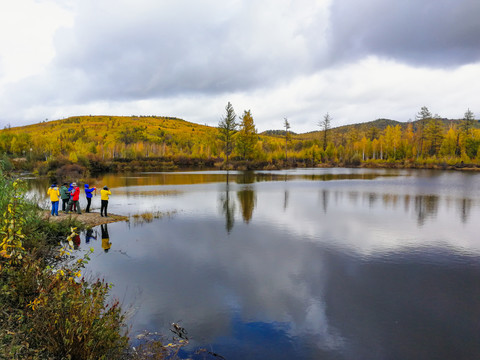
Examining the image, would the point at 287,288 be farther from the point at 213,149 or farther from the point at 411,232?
the point at 213,149

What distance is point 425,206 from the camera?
24594 mm

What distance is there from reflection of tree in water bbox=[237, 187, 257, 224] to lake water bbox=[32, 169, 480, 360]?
65 centimetres

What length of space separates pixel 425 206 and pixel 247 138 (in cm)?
6297

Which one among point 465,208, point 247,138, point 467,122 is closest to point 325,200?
point 465,208

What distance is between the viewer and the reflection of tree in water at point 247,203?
843 inches

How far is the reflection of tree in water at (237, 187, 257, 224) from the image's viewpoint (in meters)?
21.4

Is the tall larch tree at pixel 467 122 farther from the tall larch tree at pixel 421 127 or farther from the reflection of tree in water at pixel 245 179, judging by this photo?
the reflection of tree in water at pixel 245 179

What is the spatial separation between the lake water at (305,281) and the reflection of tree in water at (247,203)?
65 cm

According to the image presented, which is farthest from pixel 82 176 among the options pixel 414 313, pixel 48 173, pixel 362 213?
pixel 414 313

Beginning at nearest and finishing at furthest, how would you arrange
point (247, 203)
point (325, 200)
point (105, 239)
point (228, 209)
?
point (105, 239) → point (228, 209) → point (247, 203) → point (325, 200)

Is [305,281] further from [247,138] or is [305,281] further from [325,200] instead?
[247,138]

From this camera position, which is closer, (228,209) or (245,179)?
(228,209)

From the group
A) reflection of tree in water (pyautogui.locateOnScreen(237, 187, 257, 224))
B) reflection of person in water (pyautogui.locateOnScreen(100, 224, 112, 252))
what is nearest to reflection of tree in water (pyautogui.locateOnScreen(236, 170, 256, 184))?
reflection of tree in water (pyautogui.locateOnScreen(237, 187, 257, 224))

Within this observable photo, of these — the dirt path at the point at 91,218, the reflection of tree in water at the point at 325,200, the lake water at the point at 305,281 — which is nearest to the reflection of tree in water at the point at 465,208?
the lake water at the point at 305,281
